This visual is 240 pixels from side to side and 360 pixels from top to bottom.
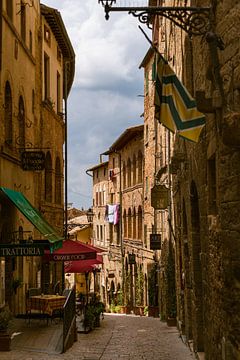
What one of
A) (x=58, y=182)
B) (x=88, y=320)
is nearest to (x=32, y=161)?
(x=88, y=320)

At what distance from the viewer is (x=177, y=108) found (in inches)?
330

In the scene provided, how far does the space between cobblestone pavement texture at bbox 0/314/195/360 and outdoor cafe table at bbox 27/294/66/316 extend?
1.04 meters

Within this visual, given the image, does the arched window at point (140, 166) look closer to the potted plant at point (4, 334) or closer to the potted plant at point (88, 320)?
the potted plant at point (88, 320)

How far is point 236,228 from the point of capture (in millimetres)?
7223

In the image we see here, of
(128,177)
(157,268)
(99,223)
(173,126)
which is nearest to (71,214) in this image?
(99,223)

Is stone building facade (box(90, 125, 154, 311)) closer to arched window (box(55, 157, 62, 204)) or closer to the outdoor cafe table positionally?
arched window (box(55, 157, 62, 204))

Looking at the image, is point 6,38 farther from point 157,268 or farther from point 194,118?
point 157,268

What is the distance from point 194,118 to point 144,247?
2457cm

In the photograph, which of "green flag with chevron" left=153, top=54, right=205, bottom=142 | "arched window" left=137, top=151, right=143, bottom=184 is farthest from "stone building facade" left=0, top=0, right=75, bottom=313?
"arched window" left=137, top=151, right=143, bottom=184

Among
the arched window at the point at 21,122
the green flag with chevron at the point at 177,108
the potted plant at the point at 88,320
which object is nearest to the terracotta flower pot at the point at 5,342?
the potted plant at the point at 88,320

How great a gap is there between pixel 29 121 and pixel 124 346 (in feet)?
26.1

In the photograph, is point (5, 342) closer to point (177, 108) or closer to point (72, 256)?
point (72, 256)

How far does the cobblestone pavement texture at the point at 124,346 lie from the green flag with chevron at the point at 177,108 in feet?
18.5

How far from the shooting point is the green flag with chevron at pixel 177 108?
820cm
